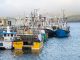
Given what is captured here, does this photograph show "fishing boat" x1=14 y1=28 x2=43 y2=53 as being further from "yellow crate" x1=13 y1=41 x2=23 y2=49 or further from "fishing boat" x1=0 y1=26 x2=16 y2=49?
"fishing boat" x1=0 y1=26 x2=16 y2=49

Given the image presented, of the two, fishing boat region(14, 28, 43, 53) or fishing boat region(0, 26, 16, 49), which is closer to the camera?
fishing boat region(14, 28, 43, 53)

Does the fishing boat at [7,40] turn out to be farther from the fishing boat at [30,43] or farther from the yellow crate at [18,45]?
the fishing boat at [30,43]

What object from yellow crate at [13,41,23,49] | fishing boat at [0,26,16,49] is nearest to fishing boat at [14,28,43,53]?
yellow crate at [13,41,23,49]

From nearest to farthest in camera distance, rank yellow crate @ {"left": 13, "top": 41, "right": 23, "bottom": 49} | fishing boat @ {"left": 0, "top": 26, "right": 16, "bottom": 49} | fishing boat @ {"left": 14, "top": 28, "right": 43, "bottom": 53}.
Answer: fishing boat @ {"left": 14, "top": 28, "right": 43, "bottom": 53} < yellow crate @ {"left": 13, "top": 41, "right": 23, "bottom": 49} < fishing boat @ {"left": 0, "top": 26, "right": 16, "bottom": 49}

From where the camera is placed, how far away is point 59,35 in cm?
11175

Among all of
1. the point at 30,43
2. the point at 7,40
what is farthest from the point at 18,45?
the point at 7,40

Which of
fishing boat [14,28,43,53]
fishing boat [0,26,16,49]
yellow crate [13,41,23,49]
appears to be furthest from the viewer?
fishing boat [0,26,16,49]

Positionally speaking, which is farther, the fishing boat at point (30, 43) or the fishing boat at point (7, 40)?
the fishing boat at point (7, 40)

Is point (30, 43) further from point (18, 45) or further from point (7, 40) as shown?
point (7, 40)

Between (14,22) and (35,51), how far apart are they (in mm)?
40208

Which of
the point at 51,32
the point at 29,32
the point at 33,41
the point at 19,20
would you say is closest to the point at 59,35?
the point at 51,32

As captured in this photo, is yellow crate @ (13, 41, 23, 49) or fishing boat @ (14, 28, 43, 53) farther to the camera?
yellow crate @ (13, 41, 23, 49)

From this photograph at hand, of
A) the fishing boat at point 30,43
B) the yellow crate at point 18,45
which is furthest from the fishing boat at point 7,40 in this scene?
the fishing boat at point 30,43

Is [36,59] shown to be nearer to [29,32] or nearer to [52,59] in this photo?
[52,59]
